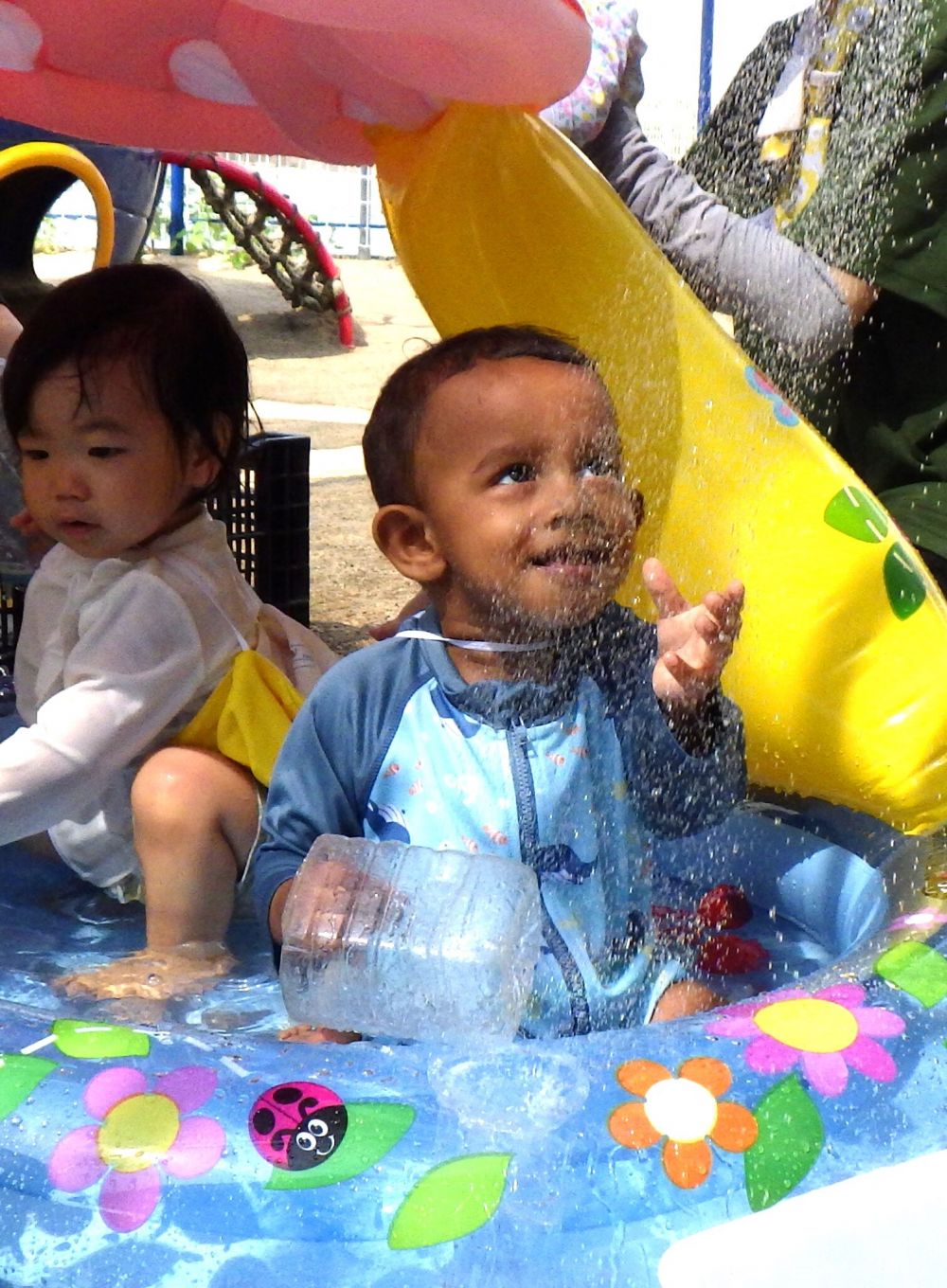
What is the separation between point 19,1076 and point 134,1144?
15cm

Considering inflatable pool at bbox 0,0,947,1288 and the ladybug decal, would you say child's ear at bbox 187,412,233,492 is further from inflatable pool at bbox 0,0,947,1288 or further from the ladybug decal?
the ladybug decal

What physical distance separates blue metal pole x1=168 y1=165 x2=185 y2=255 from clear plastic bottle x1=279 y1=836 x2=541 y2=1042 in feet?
30.5

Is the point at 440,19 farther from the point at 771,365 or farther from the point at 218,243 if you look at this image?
the point at 218,243

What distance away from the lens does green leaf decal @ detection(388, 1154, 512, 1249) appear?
1377 mm

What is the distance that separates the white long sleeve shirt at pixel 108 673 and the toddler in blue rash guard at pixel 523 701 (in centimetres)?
30

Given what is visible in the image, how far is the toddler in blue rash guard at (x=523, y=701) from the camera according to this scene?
6.04ft

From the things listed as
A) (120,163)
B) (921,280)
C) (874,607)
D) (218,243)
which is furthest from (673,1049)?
(218,243)

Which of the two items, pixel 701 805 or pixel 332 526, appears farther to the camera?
pixel 332 526

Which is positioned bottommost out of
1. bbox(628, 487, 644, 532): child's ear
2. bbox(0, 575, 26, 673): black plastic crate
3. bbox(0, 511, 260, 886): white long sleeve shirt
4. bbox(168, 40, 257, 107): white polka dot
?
bbox(0, 575, 26, 673): black plastic crate

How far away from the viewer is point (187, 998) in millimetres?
2043

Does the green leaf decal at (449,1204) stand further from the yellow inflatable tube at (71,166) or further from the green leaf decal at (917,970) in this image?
the yellow inflatable tube at (71,166)

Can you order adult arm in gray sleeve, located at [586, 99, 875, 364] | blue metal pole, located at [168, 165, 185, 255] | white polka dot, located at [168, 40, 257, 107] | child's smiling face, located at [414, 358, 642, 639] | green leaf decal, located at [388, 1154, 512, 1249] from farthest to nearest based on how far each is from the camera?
blue metal pole, located at [168, 165, 185, 255] < adult arm in gray sleeve, located at [586, 99, 875, 364] < white polka dot, located at [168, 40, 257, 107] < child's smiling face, located at [414, 358, 642, 639] < green leaf decal, located at [388, 1154, 512, 1249]

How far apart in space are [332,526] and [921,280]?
2.97 metres

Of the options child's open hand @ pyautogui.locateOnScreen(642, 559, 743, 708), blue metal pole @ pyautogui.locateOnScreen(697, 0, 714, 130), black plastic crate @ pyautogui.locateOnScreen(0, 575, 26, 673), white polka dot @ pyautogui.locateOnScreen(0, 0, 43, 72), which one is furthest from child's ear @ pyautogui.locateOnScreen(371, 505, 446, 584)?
blue metal pole @ pyautogui.locateOnScreen(697, 0, 714, 130)
